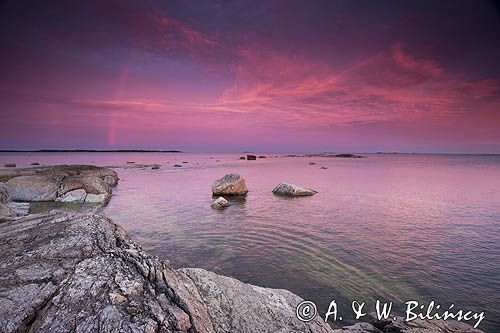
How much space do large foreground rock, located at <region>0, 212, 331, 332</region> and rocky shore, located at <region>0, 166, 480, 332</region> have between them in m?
0.01

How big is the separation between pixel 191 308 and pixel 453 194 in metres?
32.8

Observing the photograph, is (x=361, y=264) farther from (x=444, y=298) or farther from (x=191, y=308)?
(x=191, y=308)

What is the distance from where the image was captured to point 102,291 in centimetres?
372

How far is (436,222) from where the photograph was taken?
54.6 ft

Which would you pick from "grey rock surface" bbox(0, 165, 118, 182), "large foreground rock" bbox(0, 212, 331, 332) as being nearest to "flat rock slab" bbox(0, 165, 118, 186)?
"grey rock surface" bbox(0, 165, 118, 182)

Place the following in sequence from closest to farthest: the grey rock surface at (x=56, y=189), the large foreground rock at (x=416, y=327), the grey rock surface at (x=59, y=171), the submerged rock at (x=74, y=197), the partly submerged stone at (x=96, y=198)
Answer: the large foreground rock at (x=416, y=327)
the submerged rock at (x=74, y=197)
the grey rock surface at (x=56, y=189)
the partly submerged stone at (x=96, y=198)
the grey rock surface at (x=59, y=171)

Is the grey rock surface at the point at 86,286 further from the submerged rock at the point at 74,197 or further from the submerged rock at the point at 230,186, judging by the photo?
the submerged rock at the point at 230,186

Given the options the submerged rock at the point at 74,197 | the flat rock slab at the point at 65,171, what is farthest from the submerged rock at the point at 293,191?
the flat rock slab at the point at 65,171

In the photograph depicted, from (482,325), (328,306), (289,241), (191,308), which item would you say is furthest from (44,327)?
(289,241)

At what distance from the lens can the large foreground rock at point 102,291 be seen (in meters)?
3.44

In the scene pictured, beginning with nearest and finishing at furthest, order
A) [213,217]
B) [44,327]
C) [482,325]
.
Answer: [44,327], [482,325], [213,217]

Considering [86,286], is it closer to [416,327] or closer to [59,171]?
[416,327]

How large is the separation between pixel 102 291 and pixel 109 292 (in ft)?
0.34

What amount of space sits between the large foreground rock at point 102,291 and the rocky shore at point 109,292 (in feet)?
0.04
